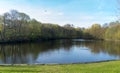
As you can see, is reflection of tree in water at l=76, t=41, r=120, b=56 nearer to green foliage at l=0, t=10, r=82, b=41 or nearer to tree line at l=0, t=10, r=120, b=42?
tree line at l=0, t=10, r=120, b=42

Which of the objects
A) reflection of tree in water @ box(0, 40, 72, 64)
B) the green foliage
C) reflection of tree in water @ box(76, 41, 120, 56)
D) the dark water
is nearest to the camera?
the dark water

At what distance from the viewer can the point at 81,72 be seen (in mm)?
14875

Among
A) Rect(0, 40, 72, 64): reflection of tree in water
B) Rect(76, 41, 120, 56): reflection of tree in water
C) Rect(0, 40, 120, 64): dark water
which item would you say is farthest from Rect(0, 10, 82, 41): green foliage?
Rect(76, 41, 120, 56): reflection of tree in water

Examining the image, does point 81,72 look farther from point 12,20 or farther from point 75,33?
point 75,33

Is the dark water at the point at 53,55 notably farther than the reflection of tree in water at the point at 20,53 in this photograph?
No

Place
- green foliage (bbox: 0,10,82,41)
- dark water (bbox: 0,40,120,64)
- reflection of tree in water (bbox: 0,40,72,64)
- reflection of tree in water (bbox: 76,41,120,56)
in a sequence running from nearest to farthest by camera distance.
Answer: dark water (bbox: 0,40,120,64), reflection of tree in water (bbox: 0,40,72,64), reflection of tree in water (bbox: 76,41,120,56), green foliage (bbox: 0,10,82,41)

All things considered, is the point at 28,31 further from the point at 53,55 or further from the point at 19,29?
the point at 53,55

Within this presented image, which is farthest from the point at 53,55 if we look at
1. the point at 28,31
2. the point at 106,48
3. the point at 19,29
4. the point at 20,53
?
the point at 28,31

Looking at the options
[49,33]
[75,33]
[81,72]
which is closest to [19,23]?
[49,33]

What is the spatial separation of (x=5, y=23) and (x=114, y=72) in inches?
2909

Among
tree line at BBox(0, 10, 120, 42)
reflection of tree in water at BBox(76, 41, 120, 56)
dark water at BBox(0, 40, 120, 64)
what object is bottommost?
reflection of tree in water at BBox(76, 41, 120, 56)

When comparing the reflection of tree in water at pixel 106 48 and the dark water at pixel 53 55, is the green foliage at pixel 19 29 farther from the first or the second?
the reflection of tree in water at pixel 106 48

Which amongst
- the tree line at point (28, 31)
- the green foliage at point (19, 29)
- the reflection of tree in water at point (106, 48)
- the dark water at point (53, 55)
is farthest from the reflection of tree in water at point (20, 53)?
the green foliage at point (19, 29)

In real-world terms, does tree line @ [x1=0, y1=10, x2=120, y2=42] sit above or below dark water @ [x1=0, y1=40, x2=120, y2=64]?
above
